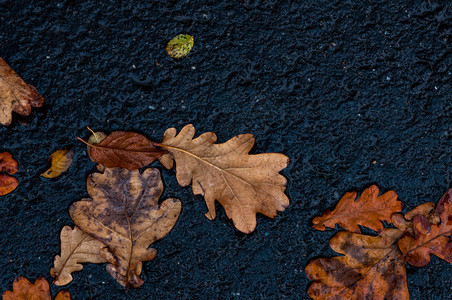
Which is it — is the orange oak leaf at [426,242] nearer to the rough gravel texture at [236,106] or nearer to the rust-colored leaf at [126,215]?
the rough gravel texture at [236,106]

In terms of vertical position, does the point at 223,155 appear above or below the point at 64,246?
above

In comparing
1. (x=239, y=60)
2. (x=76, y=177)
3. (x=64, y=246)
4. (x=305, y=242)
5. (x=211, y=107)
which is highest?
(x=239, y=60)

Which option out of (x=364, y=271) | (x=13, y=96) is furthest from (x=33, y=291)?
(x=364, y=271)

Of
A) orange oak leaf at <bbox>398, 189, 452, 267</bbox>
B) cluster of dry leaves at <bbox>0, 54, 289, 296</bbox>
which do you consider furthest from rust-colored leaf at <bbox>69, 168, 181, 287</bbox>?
orange oak leaf at <bbox>398, 189, 452, 267</bbox>

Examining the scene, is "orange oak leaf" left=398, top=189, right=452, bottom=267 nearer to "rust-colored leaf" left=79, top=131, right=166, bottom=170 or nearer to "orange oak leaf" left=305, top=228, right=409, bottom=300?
"orange oak leaf" left=305, top=228, right=409, bottom=300

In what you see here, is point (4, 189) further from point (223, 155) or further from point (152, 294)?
point (223, 155)

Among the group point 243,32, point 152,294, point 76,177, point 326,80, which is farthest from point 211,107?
point 152,294
